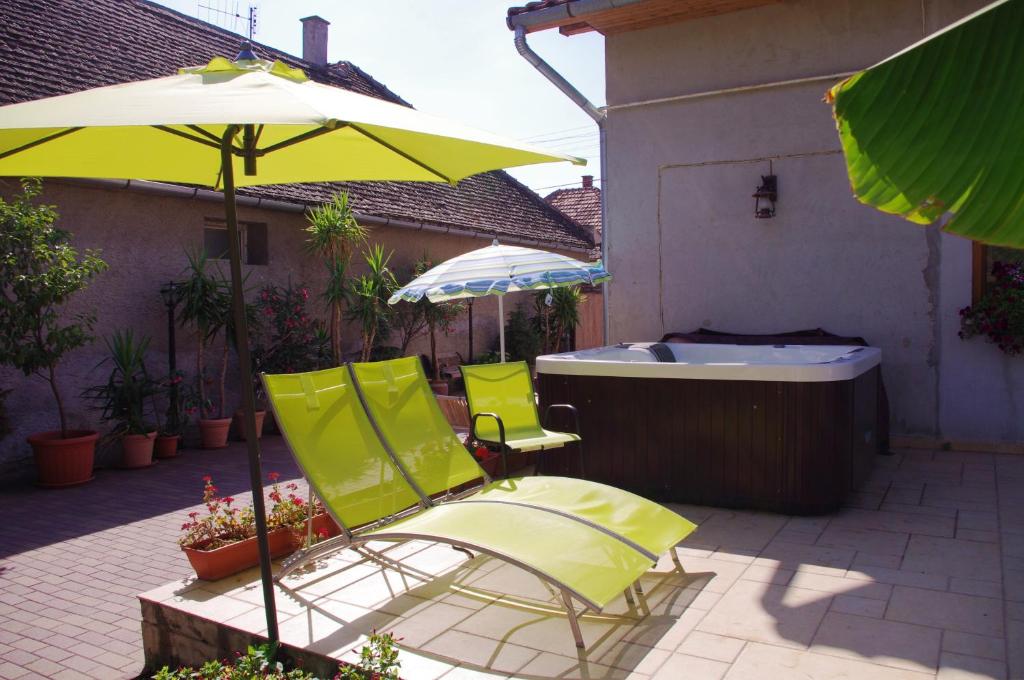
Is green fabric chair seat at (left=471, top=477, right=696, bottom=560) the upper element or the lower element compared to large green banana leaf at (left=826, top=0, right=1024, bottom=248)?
lower

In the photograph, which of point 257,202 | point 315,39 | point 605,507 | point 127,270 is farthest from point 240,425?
point 315,39

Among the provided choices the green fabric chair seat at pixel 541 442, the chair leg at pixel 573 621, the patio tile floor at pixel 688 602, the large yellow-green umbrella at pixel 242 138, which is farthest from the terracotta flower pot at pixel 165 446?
the chair leg at pixel 573 621

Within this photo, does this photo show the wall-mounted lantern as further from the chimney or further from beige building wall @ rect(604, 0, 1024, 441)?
the chimney

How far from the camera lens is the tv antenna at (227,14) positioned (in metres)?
13.9

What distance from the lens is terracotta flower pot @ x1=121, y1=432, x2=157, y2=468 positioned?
7926 mm

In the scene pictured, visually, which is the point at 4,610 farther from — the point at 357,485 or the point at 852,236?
the point at 852,236

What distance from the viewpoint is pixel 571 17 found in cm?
806

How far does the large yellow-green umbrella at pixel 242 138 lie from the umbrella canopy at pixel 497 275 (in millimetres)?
2460

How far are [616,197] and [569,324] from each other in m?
6.16

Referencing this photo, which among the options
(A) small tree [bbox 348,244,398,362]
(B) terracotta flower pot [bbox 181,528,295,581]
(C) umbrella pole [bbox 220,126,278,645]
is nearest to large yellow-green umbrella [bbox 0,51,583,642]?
(C) umbrella pole [bbox 220,126,278,645]

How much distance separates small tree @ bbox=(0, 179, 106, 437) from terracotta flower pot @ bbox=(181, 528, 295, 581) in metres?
3.74

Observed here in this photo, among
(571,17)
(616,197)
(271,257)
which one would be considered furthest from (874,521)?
(271,257)

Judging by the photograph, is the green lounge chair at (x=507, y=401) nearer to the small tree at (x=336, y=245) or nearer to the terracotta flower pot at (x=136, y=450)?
the terracotta flower pot at (x=136, y=450)

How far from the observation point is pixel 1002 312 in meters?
7.08
